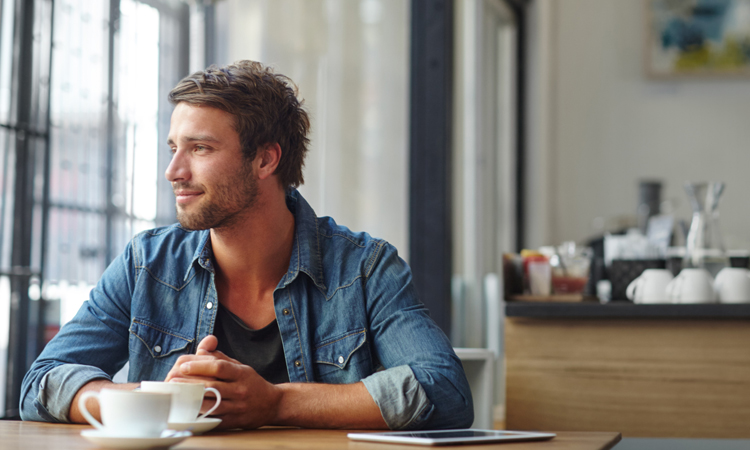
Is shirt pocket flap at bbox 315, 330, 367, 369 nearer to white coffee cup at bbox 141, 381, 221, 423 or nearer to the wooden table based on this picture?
the wooden table

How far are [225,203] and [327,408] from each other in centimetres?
47

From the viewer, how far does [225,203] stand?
1.40 m

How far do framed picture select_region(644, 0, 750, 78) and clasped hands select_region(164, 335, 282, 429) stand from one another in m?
3.61

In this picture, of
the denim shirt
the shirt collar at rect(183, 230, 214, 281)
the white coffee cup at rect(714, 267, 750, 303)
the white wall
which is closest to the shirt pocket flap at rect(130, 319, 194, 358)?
the denim shirt

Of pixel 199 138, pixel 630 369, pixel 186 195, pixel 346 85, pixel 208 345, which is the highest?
pixel 346 85

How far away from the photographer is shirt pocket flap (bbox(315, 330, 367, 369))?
4.39 ft

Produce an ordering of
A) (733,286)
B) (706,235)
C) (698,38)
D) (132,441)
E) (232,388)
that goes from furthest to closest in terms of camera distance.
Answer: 1. (698,38)
2. (706,235)
3. (733,286)
4. (232,388)
5. (132,441)

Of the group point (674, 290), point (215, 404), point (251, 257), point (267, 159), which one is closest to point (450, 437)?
point (215, 404)

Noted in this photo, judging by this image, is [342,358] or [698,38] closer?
[342,358]

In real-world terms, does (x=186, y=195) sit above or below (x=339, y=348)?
above

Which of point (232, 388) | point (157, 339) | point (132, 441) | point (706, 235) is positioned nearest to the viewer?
point (132, 441)

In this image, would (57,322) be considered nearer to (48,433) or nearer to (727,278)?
(48,433)

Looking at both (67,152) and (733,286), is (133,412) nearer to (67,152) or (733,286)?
(733,286)

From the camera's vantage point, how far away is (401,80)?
8.95 feet
